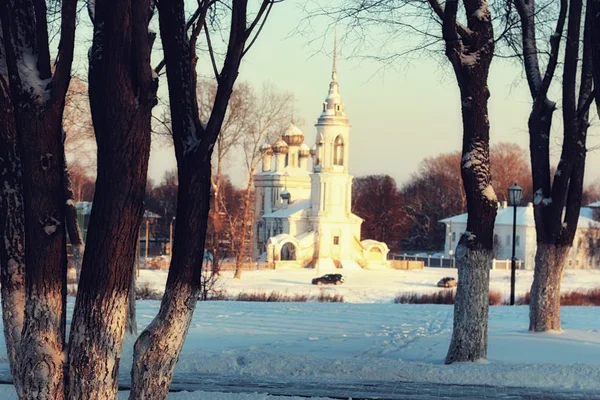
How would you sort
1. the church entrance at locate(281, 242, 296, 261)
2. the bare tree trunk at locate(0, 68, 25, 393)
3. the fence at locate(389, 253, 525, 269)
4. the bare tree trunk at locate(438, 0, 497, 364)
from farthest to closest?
the church entrance at locate(281, 242, 296, 261) < the fence at locate(389, 253, 525, 269) < the bare tree trunk at locate(438, 0, 497, 364) < the bare tree trunk at locate(0, 68, 25, 393)

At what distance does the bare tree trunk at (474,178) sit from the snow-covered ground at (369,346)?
51 cm

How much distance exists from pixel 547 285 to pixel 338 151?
182ft

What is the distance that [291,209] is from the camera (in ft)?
258

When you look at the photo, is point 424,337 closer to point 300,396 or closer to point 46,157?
point 300,396

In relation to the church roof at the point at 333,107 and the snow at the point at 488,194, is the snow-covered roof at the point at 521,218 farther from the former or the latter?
the snow at the point at 488,194

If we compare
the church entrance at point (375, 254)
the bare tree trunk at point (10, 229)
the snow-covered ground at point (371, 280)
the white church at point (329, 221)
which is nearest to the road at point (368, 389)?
the bare tree trunk at point (10, 229)

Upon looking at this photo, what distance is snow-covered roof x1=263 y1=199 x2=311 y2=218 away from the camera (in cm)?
7700

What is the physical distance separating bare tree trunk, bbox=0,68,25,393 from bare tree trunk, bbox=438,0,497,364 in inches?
217

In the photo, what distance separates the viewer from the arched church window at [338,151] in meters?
70.1

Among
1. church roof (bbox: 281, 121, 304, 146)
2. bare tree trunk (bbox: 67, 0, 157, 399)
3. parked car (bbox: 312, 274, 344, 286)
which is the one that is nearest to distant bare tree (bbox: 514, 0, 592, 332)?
bare tree trunk (bbox: 67, 0, 157, 399)

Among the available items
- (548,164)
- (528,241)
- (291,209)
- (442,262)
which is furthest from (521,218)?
(548,164)

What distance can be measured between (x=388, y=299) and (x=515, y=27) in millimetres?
20336

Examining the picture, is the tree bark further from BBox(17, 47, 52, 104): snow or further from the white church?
the white church

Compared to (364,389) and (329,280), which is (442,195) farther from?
(364,389)
